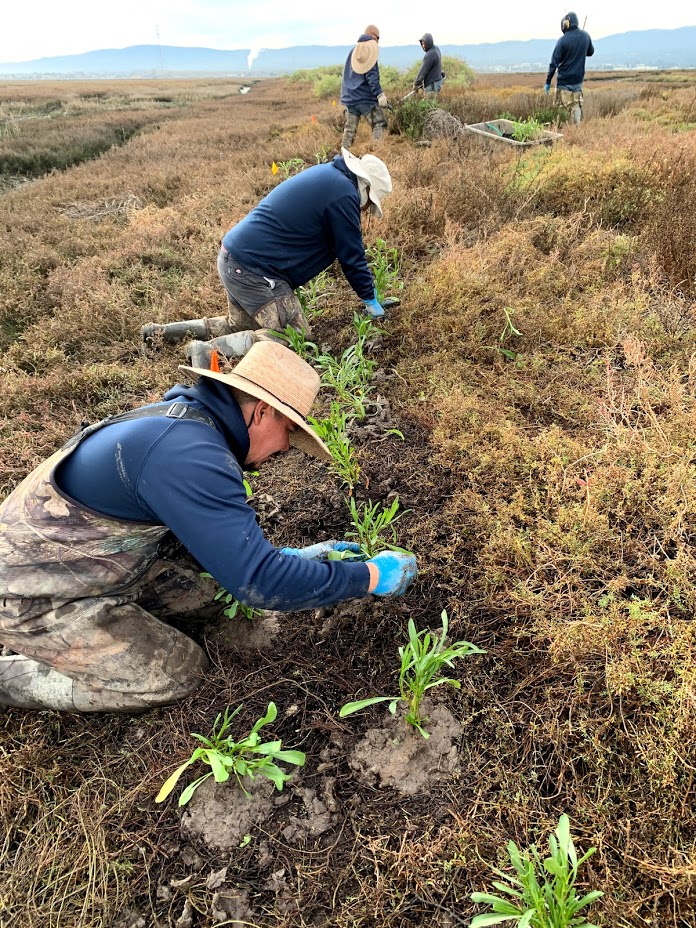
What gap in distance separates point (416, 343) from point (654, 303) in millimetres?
1528

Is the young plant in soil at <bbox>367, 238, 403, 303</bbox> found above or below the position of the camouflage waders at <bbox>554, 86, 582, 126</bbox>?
below

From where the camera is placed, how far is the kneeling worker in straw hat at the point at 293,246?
11.3 feet

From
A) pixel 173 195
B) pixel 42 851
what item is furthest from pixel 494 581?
pixel 173 195

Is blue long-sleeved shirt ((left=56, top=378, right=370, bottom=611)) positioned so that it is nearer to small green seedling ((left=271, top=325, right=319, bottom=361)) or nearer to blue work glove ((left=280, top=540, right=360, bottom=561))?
blue work glove ((left=280, top=540, right=360, bottom=561))

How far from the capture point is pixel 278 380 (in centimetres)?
188

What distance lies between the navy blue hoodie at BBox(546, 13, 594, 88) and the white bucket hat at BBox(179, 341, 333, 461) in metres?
8.11

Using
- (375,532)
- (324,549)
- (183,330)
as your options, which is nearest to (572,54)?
(183,330)

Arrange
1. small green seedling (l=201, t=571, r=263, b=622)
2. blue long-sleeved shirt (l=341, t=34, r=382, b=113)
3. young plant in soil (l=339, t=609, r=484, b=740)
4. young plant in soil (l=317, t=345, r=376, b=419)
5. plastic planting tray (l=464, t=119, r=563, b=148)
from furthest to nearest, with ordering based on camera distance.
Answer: blue long-sleeved shirt (l=341, t=34, r=382, b=113), plastic planting tray (l=464, t=119, r=563, b=148), young plant in soil (l=317, t=345, r=376, b=419), small green seedling (l=201, t=571, r=263, b=622), young plant in soil (l=339, t=609, r=484, b=740)

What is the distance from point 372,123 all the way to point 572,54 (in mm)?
2949

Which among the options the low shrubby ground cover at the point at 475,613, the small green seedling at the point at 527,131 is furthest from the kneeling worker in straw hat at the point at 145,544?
the small green seedling at the point at 527,131

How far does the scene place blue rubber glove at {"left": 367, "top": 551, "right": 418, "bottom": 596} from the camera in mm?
2090

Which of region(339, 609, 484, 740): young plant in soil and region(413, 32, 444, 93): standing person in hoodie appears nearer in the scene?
region(339, 609, 484, 740): young plant in soil

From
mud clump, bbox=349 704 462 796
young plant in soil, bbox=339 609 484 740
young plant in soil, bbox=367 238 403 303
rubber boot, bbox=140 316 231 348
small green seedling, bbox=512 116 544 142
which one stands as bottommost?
mud clump, bbox=349 704 462 796

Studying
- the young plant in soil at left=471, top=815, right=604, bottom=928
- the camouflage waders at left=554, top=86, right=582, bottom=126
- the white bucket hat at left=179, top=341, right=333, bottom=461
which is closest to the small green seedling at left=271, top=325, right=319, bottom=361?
the white bucket hat at left=179, top=341, right=333, bottom=461
